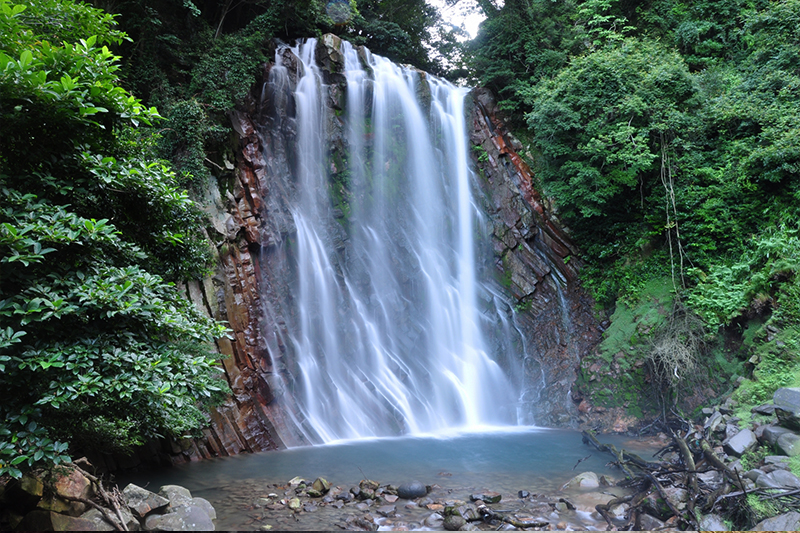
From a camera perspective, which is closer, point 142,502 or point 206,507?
point 142,502

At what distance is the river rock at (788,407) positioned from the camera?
230 inches

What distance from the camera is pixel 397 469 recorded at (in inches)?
327

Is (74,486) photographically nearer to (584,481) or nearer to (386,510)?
(386,510)

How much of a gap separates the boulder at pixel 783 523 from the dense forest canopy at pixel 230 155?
11.8ft

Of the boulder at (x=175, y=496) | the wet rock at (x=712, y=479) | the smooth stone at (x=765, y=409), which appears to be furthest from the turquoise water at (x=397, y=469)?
the smooth stone at (x=765, y=409)

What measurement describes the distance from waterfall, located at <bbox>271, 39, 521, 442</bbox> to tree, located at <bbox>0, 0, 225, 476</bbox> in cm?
702

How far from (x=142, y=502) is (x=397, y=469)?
4.48 meters

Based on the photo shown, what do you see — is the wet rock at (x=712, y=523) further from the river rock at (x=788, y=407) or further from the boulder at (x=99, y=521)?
the boulder at (x=99, y=521)

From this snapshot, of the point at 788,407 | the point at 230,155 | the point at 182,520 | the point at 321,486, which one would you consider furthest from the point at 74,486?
the point at 230,155

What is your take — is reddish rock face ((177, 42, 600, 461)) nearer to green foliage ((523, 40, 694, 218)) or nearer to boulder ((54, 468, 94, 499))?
green foliage ((523, 40, 694, 218))

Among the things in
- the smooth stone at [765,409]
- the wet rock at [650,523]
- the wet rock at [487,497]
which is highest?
the smooth stone at [765,409]

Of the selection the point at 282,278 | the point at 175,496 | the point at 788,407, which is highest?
the point at 282,278

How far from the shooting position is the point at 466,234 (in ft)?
50.2

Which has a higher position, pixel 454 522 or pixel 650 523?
pixel 454 522
